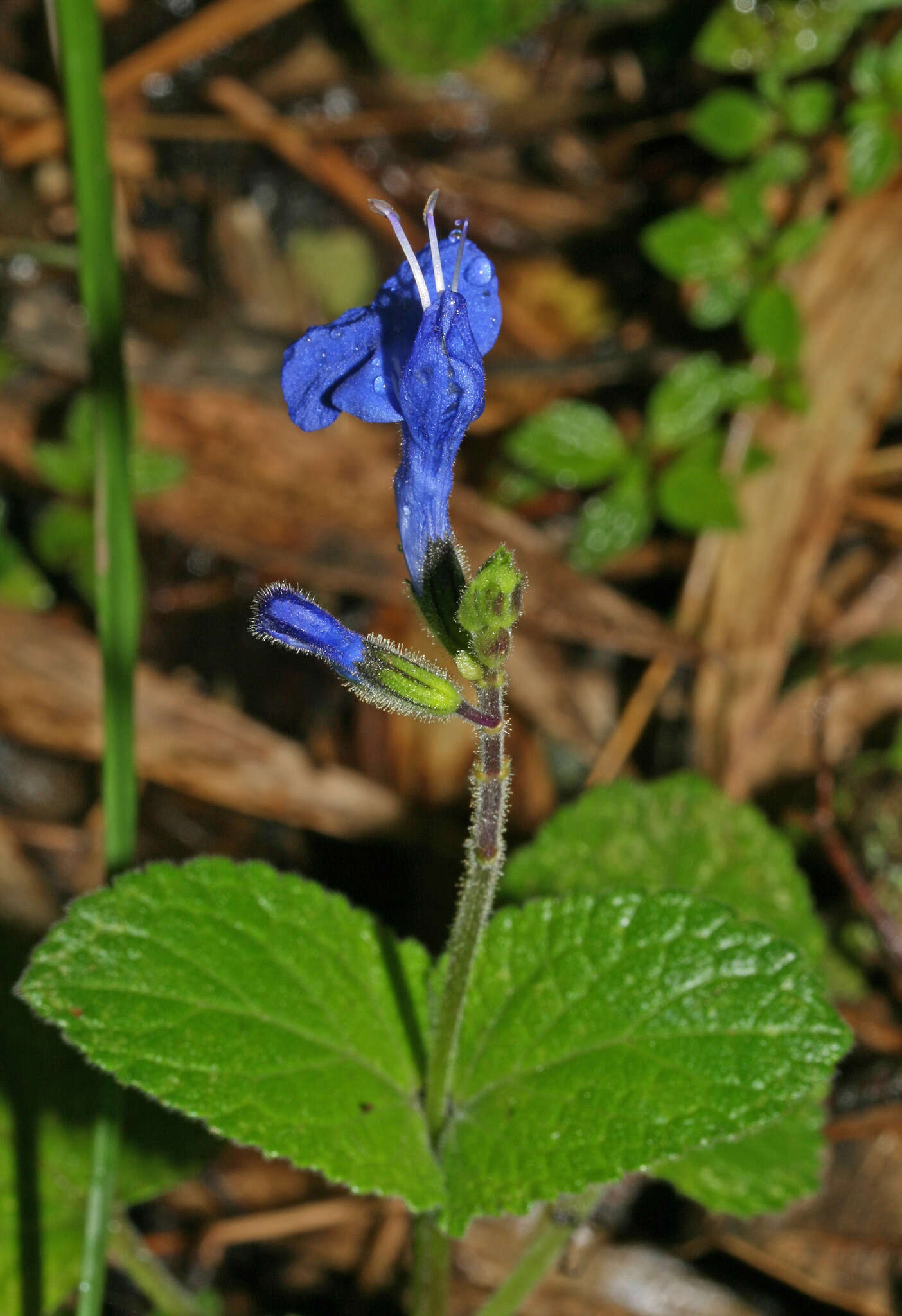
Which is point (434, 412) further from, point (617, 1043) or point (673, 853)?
point (673, 853)

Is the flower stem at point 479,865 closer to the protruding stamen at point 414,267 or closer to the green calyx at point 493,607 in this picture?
the green calyx at point 493,607

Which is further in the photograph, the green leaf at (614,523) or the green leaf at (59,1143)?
the green leaf at (614,523)

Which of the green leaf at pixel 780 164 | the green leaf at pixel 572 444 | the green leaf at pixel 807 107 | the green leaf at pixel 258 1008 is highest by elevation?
the green leaf at pixel 807 107

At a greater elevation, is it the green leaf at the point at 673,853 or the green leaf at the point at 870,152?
the green leaf at the point at 870,152

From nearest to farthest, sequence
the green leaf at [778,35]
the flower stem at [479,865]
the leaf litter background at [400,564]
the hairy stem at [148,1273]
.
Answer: the flower stem at [479,865] < the hairy stem at [148,1273] < the leaf litter background at [400,564] < the green leaf at [778,35]

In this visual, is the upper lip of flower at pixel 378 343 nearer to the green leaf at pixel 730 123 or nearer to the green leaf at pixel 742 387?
the green leaf at pixel 742 387

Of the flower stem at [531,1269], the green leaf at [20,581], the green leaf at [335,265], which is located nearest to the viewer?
the flower stem at [531,1269]

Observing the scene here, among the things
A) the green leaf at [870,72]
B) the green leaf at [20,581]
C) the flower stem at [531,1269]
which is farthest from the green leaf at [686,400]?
the flower stem at [531,1269]
